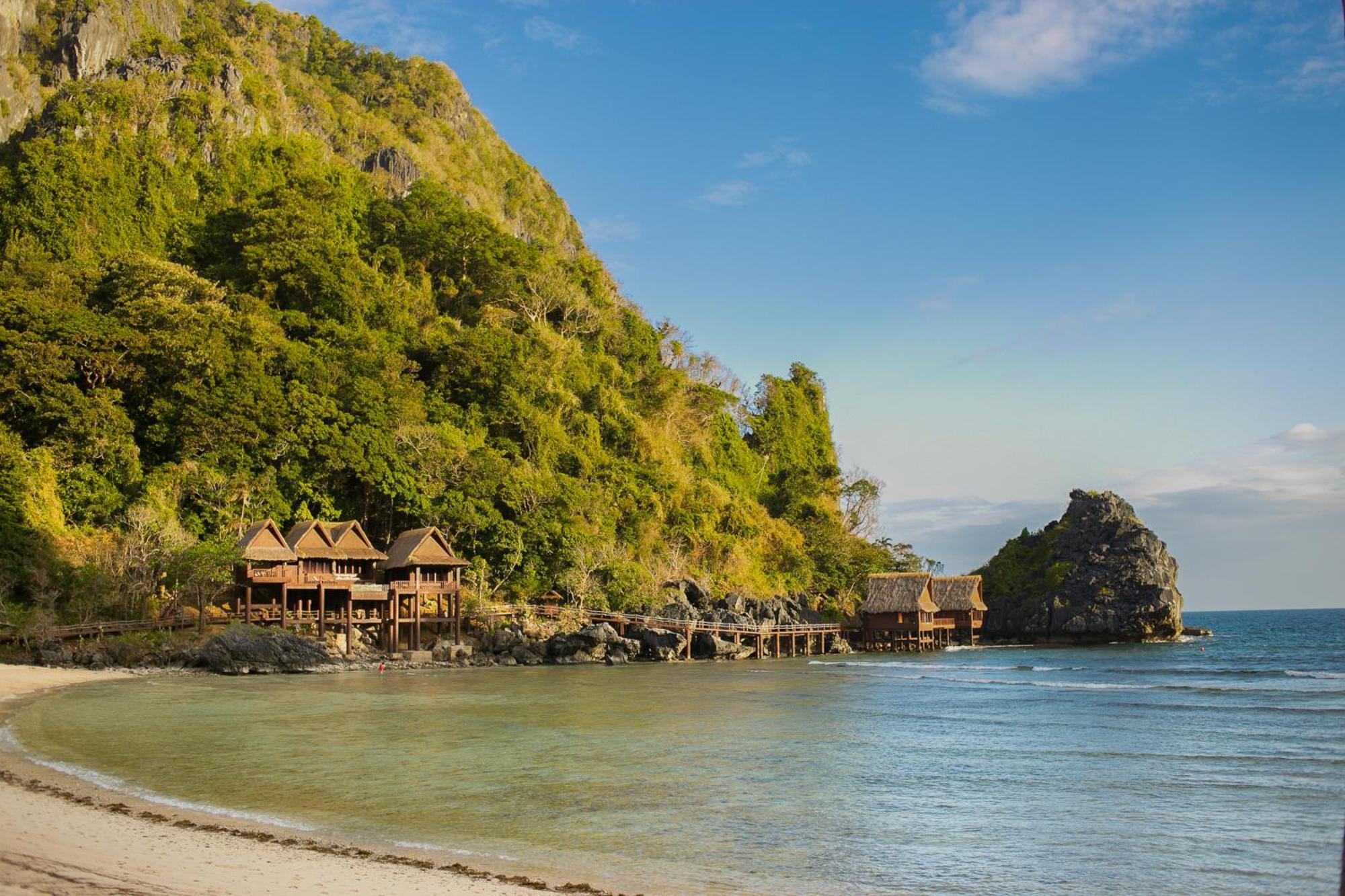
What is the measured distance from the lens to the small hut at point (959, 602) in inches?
2181

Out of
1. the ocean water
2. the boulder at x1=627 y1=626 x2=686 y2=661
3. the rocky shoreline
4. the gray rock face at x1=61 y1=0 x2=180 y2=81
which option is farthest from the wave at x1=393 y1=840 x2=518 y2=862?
the gray rock face at x1=61 y1=0 x2=180 y2=81

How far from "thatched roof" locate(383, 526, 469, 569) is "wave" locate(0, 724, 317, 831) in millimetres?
22268

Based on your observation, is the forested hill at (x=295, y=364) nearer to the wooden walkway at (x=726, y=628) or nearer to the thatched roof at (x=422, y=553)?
the wooden walkway at (x=726, y=628)

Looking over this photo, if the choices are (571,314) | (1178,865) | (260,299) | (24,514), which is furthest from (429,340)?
(1178,865)

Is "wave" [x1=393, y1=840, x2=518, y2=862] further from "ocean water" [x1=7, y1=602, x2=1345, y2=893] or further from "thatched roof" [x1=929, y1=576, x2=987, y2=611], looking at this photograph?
"thatched roof" [x1=929, y1=576, x2=987, y2=611]

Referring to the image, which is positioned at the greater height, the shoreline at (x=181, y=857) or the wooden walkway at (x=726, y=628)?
the shoreline at (x=181, y=857)

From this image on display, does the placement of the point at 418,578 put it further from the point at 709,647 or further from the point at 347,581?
the point at 709,647

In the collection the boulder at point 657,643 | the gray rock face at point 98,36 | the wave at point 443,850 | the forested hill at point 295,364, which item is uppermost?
the gray rock face at point 98,36

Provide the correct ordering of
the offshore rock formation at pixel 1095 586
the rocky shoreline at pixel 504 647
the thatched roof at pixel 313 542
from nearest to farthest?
the rocky shoreline at pixel 504 647, the thatched roof at pixel 313 542, the offshore rock formation at pixel 1095 586

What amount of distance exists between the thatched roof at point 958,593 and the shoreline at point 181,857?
1914 inches

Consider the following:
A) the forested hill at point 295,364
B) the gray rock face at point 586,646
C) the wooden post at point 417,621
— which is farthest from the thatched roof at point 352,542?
the gray rock face at point 586,646

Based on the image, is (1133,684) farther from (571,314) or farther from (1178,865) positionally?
(571,314)

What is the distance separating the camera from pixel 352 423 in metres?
40.3

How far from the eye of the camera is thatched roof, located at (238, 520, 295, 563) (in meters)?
33.6
